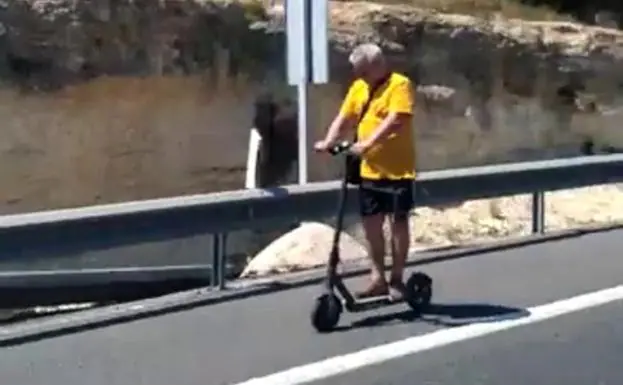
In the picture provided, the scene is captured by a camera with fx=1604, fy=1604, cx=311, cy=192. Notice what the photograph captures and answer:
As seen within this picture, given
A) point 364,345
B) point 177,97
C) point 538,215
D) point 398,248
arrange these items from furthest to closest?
point 177,97 < point 538,215 < point 398,248 < point 364,345

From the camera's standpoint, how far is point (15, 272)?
Answer: 14289 mm

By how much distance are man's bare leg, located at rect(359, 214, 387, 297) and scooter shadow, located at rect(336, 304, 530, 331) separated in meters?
0.19

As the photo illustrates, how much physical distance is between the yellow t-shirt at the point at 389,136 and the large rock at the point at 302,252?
117 inches

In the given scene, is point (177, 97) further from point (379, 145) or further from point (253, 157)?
point (379, 145)

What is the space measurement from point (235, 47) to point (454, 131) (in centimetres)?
420

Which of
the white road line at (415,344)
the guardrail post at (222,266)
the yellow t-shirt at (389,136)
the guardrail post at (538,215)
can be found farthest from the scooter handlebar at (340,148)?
the guardrail post at (538,215)

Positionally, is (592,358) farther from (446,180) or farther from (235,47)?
(235,47)

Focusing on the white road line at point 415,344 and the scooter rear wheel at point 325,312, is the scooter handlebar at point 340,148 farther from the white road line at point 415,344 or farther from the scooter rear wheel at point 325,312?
the white road line at point 415,344

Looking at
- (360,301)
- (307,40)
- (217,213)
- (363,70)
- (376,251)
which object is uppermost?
(307,40)

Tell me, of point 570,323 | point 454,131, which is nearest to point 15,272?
point 570,323

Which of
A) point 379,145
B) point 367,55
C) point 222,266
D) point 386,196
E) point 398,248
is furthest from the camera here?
point 222,266

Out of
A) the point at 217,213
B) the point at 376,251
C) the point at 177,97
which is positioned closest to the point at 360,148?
the point at 376,251

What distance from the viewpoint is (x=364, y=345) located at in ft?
32.4

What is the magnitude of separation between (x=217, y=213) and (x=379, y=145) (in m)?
1.80
